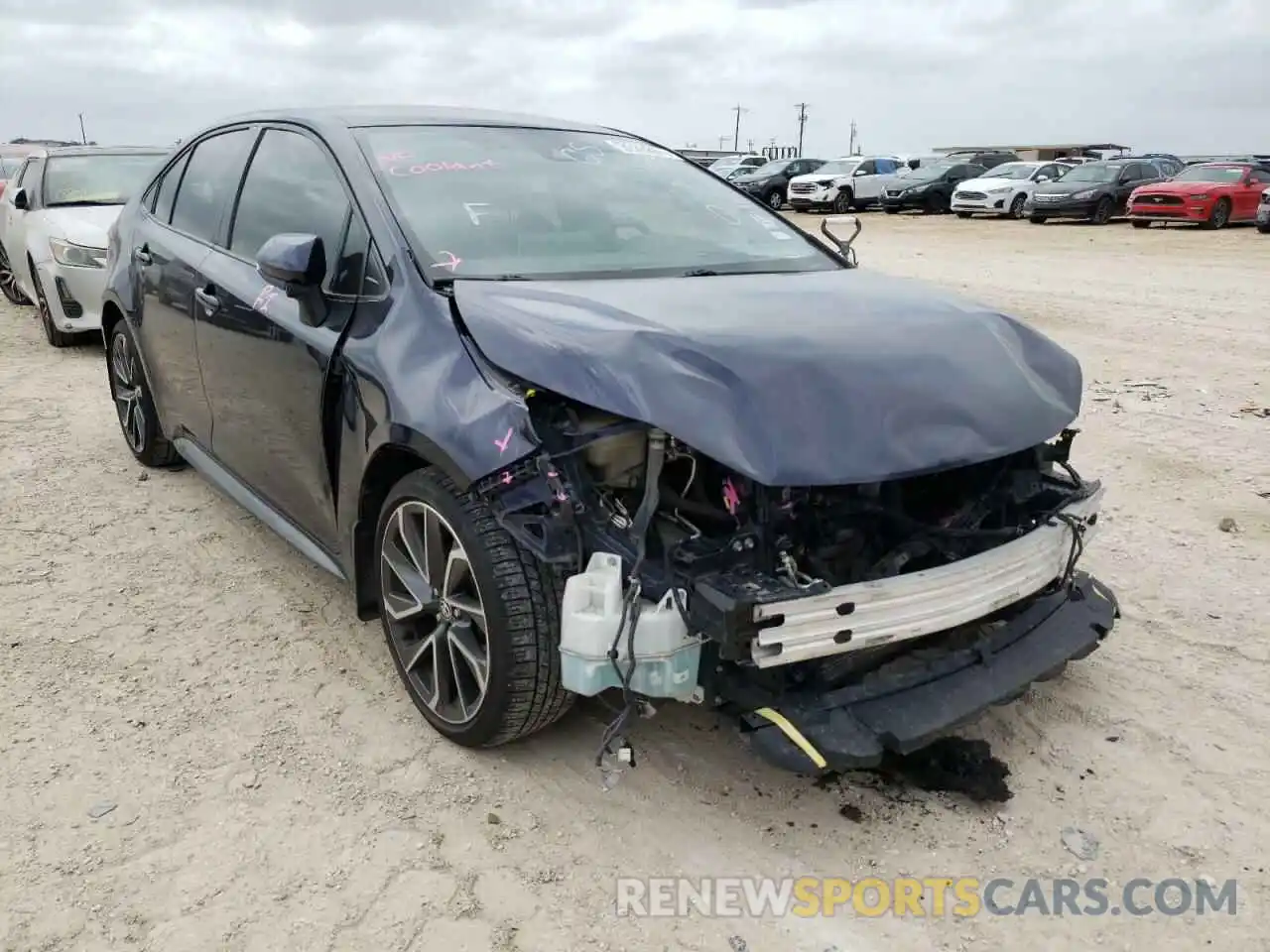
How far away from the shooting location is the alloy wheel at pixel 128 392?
195 inches

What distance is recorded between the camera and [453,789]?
8.81 feet

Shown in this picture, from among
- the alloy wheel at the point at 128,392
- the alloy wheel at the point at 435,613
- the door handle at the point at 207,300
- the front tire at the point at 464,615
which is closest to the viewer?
the front tire at the point at 464,615

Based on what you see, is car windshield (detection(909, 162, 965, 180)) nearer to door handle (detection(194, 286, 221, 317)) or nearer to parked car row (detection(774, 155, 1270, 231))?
parked car row (detection(774, 155, 1270, 231))

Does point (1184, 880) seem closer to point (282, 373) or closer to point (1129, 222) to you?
point (282, 373)

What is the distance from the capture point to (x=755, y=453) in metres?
2.15

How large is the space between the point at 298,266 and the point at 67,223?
20.4ft

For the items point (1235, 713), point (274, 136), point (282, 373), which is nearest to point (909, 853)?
point (1235, 713)

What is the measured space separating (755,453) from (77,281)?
7.36 meters

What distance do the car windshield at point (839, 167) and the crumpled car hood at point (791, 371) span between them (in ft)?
95.5

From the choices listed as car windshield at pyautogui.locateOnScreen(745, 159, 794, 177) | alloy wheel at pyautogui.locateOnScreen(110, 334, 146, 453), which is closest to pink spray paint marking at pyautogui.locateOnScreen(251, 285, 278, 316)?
alloy wheel at pyautogui.locateOnScreen(110, 334, 146, 453)

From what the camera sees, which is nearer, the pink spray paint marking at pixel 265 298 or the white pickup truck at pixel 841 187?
the pink spray paint marking at pixel 265 298

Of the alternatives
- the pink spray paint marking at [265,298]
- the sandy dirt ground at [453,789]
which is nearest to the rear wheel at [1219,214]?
the sandy dirt ground at [453,789]

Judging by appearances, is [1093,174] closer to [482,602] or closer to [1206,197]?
[1206,197]

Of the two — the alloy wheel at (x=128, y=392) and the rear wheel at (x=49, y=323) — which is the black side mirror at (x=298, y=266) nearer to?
the alloy wheel at (x=128, y=392)
